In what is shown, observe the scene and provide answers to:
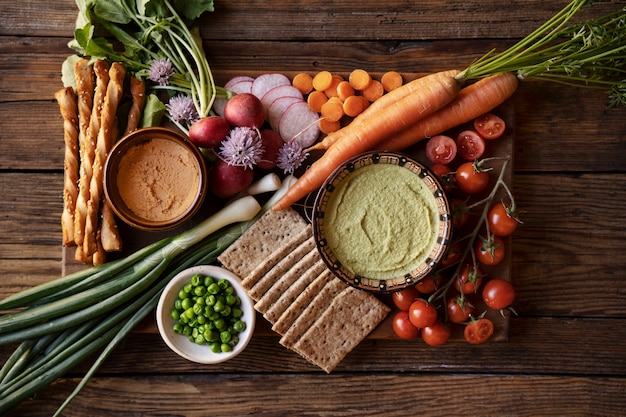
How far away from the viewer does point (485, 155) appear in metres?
2.33

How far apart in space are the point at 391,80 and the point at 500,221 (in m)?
0.74

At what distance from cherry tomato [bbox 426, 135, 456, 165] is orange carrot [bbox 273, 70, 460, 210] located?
0.41ft

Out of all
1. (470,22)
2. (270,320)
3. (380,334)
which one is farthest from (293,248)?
(470,22)

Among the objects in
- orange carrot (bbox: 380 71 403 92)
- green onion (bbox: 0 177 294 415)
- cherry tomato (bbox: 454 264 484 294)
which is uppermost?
orange carrot (bbox: 380 71 403 92)

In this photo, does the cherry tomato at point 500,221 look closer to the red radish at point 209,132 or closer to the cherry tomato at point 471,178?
the cherry tomato at point 471,178

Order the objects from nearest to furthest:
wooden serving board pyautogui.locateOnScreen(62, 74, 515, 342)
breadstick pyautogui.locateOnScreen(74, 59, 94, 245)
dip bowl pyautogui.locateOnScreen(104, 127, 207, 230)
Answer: dip bowl pyautogui.locateOnScreen(104, 127, 207, 230) → breadstick pyautogui.locateOnScreen(74, 59, 94, 245) → wooden serving board pyautogui.locateOnScreen(62, 74, 515, 342)

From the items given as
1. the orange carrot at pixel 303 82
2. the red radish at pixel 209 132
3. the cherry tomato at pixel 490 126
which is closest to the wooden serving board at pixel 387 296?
the cherry tomato at pixel 490 126

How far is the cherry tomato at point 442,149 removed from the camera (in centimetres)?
228

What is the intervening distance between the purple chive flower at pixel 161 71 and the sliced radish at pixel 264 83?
0.35 m

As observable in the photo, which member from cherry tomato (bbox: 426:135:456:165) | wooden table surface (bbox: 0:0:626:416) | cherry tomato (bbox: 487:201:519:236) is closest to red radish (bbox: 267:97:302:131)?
wooden table surface (bbox: 0:0:626:416)

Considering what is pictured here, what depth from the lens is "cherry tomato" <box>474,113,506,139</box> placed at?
230 centimetres

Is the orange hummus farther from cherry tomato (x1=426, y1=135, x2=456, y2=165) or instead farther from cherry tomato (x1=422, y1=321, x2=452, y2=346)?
cherry tomato (x1=422, y1=321, x2=452, y2=346)

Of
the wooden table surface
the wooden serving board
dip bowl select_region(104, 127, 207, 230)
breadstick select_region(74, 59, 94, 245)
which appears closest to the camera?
dip bowl select_region(104, 127, 207, 230)

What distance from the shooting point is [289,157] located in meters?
2.28
